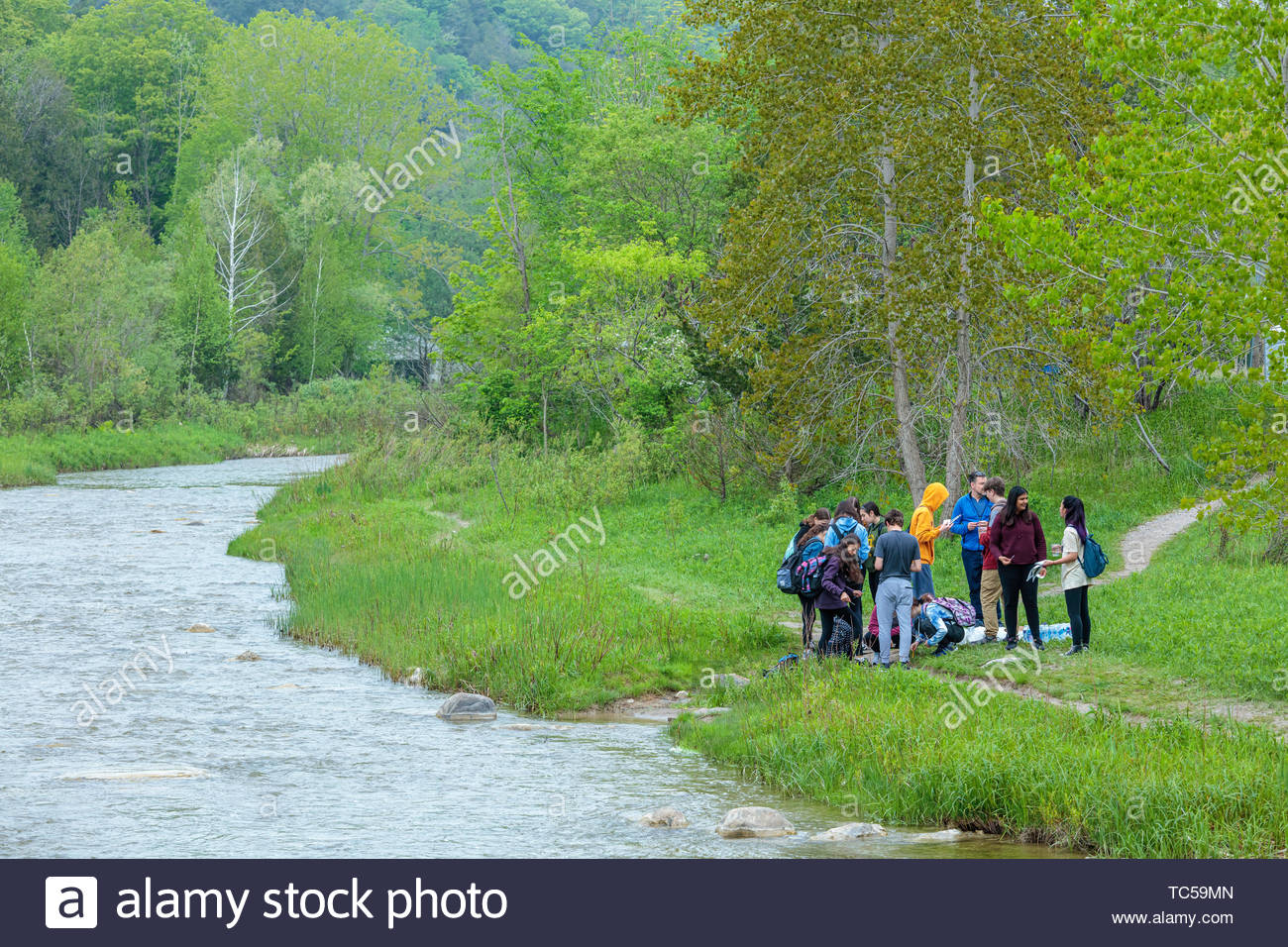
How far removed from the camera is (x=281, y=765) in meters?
13.1

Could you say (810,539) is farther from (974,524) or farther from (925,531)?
(974,524)

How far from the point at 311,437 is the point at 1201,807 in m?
59.4

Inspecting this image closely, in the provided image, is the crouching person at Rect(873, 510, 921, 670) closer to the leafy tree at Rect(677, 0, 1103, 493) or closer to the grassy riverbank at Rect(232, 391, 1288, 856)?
the grassy riverbank at Rect(232, 391, 1288, 856)

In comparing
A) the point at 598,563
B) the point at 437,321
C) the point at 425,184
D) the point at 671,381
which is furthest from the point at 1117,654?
the point at 425,184

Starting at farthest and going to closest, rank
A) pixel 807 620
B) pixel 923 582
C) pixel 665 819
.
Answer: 1. pixel 923 582
2. pixel 807 620
3. pixel 665 819

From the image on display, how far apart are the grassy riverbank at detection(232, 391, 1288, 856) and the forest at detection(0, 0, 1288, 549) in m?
1.70

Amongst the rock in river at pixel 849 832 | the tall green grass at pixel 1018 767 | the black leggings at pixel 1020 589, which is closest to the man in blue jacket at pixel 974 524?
the black leggings at pixel 1020 589

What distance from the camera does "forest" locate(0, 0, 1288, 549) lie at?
14.2 m

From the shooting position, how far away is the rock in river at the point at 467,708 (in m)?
15.6

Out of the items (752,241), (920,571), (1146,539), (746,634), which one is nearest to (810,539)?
(920,571)

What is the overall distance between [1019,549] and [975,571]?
4.88ft

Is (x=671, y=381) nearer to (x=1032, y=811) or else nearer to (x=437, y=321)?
(x=437, y=321)

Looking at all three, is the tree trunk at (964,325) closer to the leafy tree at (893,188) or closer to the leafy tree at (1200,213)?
the leafy tree at (893,188)

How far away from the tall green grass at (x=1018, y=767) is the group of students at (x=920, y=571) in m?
1.30
